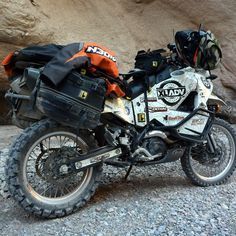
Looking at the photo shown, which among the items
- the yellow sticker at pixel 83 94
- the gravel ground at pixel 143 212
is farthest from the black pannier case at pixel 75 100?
the gravel ground at pixel 143 212

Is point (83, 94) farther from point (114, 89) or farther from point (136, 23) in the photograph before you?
point (136, 23)

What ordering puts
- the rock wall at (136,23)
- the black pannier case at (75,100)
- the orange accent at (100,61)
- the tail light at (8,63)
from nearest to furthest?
the black pannier case at (75,100)
the orange accent at (100,61)
the tail light at (8,63)
the rock wall at (136,23)

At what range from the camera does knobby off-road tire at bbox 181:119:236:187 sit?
3.68 metres

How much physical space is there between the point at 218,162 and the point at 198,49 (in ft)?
3.74

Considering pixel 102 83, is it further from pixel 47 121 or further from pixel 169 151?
pixel 169 151

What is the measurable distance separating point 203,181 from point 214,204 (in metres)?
0.42

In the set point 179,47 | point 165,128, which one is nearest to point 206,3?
point 179,47

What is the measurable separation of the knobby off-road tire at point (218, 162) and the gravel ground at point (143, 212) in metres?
0.08

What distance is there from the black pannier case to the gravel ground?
75 centimetres

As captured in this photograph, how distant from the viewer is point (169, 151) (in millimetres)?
3521

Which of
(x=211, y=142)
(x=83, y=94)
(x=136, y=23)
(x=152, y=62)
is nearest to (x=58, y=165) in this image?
(x=83, y=94)

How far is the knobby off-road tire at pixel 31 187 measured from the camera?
2.83 m

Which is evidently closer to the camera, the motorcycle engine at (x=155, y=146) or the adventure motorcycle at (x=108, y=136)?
the adventure motorcycle at (x=108, y=136)

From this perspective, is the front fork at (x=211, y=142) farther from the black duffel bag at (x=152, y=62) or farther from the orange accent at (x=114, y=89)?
the orange accent at (x=114, y=89)
